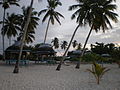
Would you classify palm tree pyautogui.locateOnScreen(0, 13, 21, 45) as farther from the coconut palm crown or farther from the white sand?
the white sand

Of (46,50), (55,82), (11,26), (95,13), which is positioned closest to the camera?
(55,82)

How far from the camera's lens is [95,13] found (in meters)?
17.2

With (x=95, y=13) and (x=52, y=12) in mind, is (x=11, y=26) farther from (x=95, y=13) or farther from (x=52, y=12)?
(x=95, y=13)

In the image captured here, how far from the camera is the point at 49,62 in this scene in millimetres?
25562

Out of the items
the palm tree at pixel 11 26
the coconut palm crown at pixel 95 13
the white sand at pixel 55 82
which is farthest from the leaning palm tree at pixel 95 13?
the palm tree at pixel 11 26

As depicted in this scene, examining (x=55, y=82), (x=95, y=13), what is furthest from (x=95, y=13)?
(x=55, y=82)

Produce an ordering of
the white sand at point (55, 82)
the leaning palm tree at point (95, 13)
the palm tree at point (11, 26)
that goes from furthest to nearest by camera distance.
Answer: the palm tree at point (11, 26) < the leaning palm tree at point (95, 13) < the white sand at point (55, 82)

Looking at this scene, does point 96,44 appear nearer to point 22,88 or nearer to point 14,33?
point 14,33

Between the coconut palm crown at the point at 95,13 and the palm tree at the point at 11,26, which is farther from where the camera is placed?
the palm tree at the point at 11,26

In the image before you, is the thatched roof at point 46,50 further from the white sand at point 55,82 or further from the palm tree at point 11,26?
the white sand at point 55,82

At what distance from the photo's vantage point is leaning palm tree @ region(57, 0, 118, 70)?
17359 millimetres

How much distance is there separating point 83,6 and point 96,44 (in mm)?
39192

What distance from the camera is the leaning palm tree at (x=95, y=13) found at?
57.0 feet

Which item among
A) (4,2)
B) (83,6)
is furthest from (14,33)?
(83,6)
